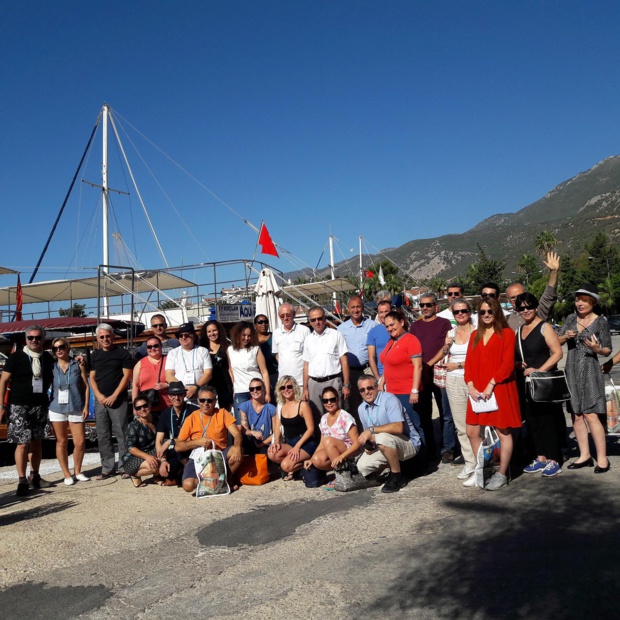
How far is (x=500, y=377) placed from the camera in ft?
18.4

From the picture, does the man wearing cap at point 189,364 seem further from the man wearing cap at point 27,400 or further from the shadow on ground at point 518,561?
the shadow on ground at point 518,561

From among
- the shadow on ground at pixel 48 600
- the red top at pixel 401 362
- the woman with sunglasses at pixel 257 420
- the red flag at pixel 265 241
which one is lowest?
the shadow on ground at pixel 48 600

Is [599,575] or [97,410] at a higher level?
[97,410]

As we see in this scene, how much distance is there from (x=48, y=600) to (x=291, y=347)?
4.22 metres

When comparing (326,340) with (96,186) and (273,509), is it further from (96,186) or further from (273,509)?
(96,186)

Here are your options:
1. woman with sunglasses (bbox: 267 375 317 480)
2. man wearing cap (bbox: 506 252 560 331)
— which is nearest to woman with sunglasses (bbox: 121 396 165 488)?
woman with sunglasses (bbox: 267 375 317 480)

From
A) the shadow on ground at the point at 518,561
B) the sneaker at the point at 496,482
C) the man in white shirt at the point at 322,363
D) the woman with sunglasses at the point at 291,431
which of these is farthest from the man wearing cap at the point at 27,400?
the sneaker at the point at 496,482

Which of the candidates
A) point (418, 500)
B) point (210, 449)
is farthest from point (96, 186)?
point (418, 500)

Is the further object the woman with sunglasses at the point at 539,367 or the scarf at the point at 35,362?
the scarf at the point at 35,362

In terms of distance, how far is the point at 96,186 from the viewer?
23562 millimetres

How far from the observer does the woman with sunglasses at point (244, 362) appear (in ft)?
25.2

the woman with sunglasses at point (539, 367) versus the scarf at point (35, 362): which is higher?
the scarf at point (35, 362)

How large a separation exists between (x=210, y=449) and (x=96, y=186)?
19279 mm

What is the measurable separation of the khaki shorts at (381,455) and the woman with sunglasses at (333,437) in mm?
152
